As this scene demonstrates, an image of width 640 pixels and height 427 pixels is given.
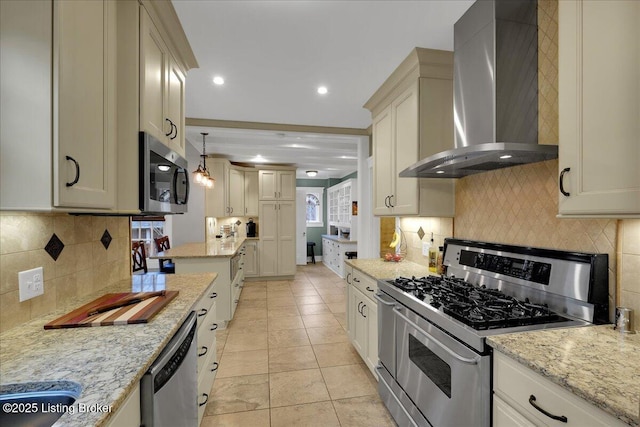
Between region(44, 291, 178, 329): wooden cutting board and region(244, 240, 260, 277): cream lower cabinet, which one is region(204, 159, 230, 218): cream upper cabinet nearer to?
region(244, 240, 260, 277): cream lower cabinet

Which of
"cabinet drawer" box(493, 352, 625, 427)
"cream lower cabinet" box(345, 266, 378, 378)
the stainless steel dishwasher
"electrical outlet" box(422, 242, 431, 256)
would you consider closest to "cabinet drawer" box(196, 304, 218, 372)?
the stainless steel dishwasher

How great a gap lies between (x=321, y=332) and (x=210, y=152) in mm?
3769

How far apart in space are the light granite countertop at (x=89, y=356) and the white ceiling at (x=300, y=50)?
1.75 metres

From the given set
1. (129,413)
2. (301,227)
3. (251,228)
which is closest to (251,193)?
(251,228)

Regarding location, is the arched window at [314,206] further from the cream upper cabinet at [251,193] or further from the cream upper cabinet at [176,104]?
the cream upper cabinet at [176,104]

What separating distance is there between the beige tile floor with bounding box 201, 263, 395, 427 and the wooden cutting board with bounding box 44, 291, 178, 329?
1042 mm

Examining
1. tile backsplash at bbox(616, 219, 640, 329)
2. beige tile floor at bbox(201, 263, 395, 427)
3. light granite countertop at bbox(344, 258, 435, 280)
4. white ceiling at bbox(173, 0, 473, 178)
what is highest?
white ceiling at bbox(173, 0, 473, 178)

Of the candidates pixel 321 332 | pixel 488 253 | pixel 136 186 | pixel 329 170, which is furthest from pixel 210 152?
pixel 488 253

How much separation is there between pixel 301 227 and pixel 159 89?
597 cm

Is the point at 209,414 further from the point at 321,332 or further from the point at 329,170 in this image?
the point at 329,170

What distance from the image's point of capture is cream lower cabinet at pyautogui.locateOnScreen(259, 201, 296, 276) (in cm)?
591

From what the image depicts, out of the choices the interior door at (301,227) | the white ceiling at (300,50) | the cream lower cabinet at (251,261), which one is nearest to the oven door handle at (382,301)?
the white ceiling at (300,50)

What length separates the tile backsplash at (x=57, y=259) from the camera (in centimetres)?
115

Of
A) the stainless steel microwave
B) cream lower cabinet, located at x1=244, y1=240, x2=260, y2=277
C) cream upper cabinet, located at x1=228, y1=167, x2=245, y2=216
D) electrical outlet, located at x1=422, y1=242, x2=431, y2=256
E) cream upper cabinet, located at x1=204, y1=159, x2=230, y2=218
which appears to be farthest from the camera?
cream lower cabinet, located at x1=244, y1=240, x2=260, y2=277
